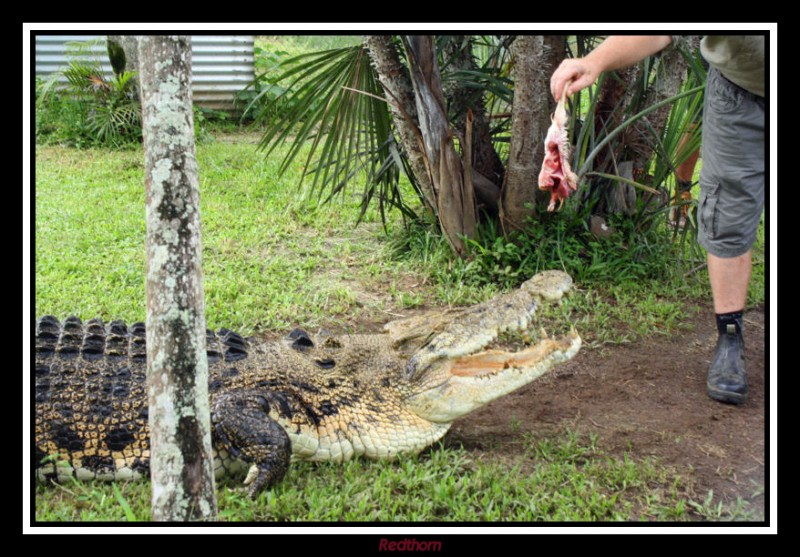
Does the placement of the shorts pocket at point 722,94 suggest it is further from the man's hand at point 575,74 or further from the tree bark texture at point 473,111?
the tree bark texture at point 473,111

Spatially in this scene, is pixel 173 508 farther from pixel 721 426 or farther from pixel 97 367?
pixel 721 426

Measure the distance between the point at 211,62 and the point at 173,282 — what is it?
734cm

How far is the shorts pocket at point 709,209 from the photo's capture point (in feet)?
11.8

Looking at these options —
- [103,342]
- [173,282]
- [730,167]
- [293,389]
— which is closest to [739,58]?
[730,167]

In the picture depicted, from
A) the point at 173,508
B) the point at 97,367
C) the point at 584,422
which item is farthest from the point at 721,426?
the point at 97,367

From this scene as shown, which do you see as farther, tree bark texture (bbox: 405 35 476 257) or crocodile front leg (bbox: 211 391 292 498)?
tree bark texture (bbox: 405 35 476 257)

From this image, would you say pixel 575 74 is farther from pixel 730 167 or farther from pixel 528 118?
pixel 528 118

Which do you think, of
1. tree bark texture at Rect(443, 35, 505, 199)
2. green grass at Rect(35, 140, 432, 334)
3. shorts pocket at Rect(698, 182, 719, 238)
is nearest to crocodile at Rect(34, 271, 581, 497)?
shorts pocket at Rect(698, 182, 719, 238)

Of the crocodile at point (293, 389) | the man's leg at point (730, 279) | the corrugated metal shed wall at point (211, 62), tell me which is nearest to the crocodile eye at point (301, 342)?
the crocodile at point (293, 389)

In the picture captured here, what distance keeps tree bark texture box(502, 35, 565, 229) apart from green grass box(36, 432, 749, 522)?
2.25 meters

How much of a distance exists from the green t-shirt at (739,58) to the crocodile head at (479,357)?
44.1 inches

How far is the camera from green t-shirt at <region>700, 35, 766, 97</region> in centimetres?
310

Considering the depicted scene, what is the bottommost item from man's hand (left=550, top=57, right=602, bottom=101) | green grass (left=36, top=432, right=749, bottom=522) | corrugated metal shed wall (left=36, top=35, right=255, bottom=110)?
green grass (left=36, top=432, right=749, bottom=522)

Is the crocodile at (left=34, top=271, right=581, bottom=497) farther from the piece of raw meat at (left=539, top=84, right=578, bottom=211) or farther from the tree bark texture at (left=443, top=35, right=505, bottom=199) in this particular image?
the tree bark texture at (left=443, top=35, right=505, bottom=199)
